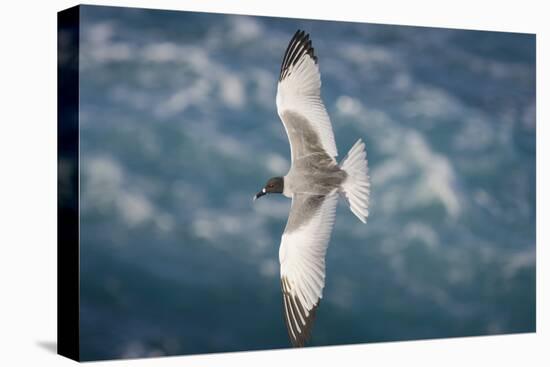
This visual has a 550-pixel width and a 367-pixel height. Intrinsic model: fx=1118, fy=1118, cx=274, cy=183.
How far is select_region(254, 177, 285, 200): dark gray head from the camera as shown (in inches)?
311

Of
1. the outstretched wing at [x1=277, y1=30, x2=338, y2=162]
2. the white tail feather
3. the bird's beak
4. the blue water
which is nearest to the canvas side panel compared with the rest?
the blue water

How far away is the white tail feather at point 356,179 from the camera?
8086 millimetres

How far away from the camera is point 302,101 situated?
26.2 feet

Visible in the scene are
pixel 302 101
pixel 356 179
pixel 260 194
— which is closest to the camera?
pixel 260 194

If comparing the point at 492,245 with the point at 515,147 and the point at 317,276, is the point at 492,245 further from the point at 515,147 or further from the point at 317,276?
the point at 317,276

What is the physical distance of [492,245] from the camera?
877 centimetres

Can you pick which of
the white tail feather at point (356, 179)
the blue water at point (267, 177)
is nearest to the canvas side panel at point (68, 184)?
the blue water at point (267, 177)

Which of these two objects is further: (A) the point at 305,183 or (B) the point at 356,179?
(B) the point at 356,179

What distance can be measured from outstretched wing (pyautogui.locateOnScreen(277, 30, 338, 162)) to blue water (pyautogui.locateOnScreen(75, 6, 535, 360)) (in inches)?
2.9

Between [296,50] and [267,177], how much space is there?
936mm

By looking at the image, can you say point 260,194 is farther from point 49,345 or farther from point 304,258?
point 49,345

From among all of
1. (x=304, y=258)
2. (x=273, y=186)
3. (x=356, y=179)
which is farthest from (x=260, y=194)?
(x=356, y=179)

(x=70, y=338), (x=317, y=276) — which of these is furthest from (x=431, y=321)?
(x=70, y=338)

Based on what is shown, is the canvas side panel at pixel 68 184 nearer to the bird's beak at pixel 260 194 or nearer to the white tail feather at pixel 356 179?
the bird's beak at pixel 260 194
